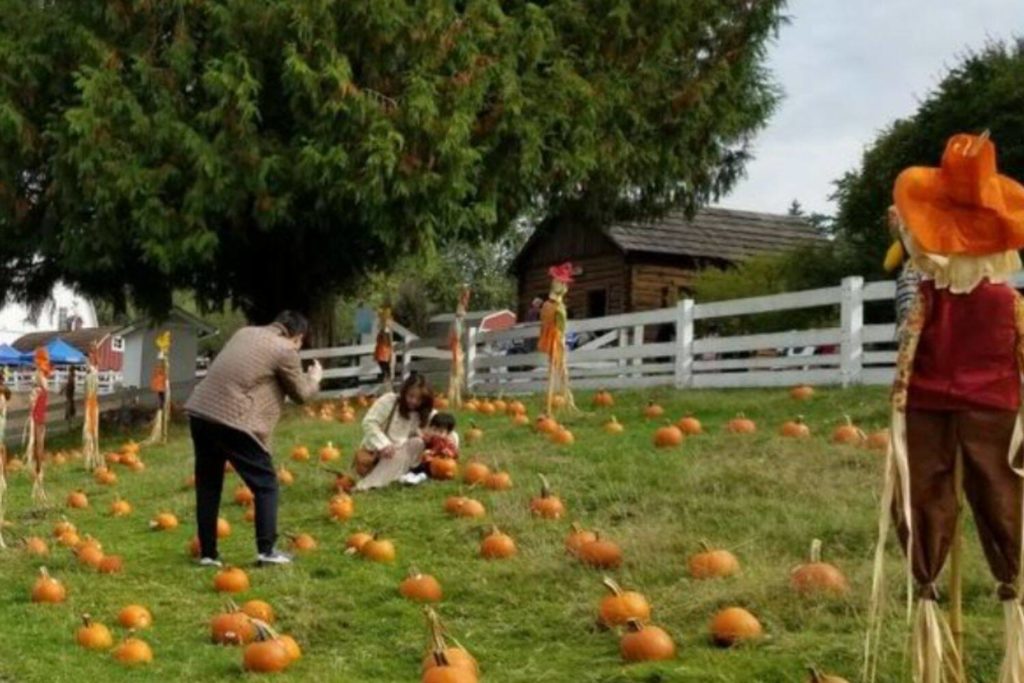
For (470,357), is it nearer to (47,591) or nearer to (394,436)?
(394,436)

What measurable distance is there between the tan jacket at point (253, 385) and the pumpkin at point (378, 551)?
859mm

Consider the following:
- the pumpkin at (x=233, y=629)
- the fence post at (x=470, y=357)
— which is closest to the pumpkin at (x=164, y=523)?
the pumpkin at (x=233, y=629)

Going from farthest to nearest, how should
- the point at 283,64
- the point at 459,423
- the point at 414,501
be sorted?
the point at 283,64
the point at 459,423
the point at 414,501

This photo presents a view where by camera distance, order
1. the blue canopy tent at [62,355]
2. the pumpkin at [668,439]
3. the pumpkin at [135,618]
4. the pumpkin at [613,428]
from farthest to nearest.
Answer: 1. the blue canopy tent at [62,355]
2. the pumpkin at [613,428]
3. the pumpkin at [668,439]
4. the pumpkin at [135,618]

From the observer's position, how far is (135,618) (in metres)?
7.08

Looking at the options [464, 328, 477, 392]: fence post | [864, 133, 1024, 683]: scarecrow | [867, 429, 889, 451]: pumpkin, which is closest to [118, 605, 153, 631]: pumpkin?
[864, 133, 1024, 683]: scarecrow

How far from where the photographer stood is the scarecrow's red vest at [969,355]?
4121mm

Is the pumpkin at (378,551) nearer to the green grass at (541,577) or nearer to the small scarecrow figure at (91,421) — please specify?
the green grass at (541,577)

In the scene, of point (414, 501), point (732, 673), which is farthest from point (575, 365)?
point (732, 673)

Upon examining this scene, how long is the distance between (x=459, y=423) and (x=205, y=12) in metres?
7.97

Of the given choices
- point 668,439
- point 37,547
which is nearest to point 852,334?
point 668,439

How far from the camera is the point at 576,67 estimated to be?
21.4 m

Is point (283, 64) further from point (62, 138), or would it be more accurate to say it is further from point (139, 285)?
point (139, 285)

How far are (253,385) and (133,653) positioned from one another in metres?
2.51
